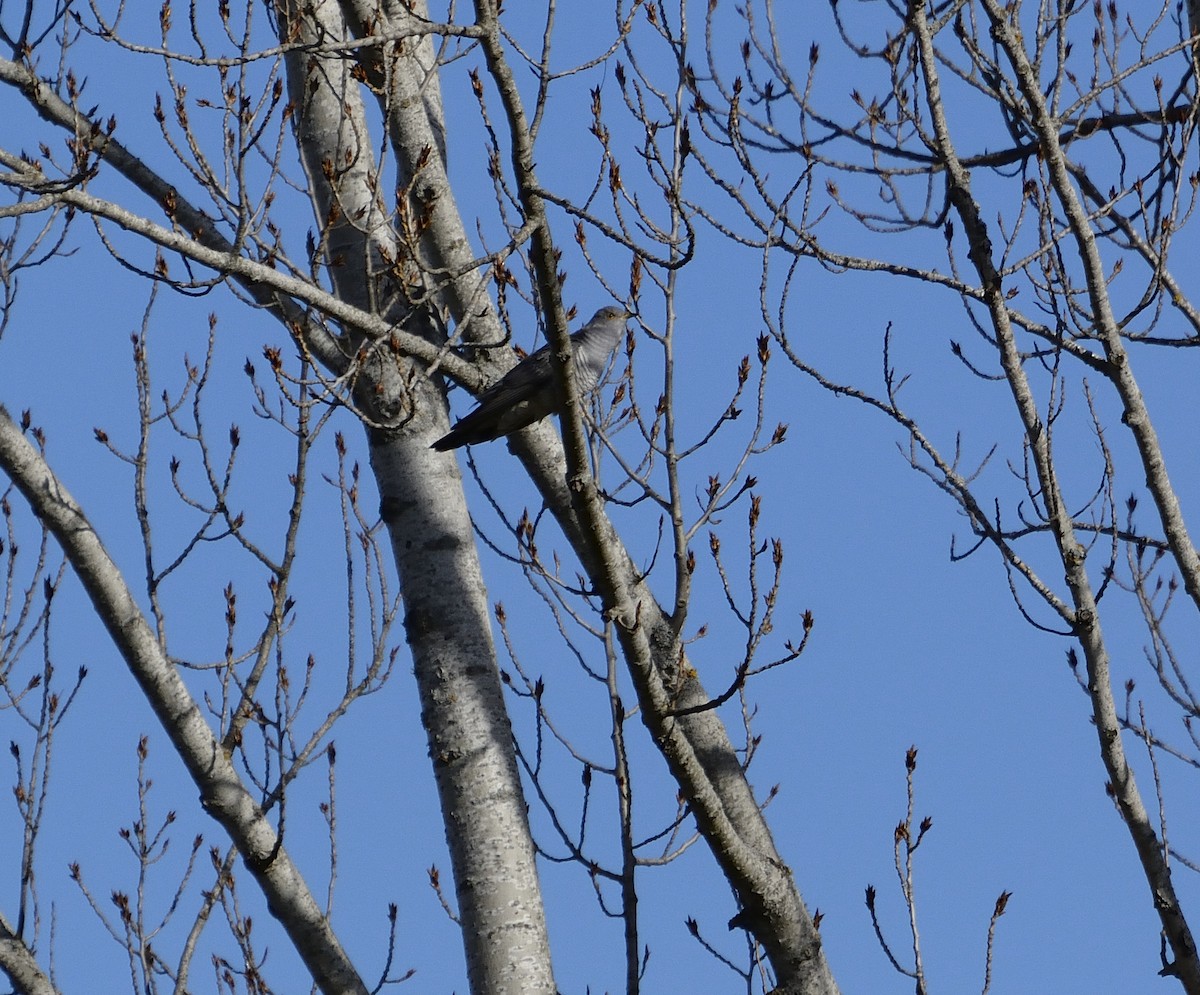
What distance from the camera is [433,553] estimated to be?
4.40 meters

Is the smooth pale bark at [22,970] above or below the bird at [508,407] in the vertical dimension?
below

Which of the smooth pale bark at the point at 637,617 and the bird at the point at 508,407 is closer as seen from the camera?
the smooth pale bark at the point at 637,617

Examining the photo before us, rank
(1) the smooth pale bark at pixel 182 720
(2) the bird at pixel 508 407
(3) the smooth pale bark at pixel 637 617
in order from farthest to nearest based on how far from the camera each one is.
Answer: (2) the bird at pixel 508 407 < (1) the smooth pale bark at pixel 182 720 < (3) the smooth pale bark at pixel 637 617

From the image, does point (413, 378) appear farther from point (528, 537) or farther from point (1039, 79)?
point (1039, 79)

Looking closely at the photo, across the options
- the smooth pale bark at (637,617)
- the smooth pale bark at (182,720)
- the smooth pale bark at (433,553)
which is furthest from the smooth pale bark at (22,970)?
the smooth pale bark at (637,617)

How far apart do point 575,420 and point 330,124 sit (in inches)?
84.6

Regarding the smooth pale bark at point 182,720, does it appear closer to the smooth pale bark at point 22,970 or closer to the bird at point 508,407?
the smooth pale bark at point 22,970

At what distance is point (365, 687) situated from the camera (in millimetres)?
5383

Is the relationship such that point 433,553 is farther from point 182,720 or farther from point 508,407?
point 182,720

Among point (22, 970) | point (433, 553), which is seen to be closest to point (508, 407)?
point (433, 553)

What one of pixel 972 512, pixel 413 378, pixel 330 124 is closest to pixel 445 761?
pixel 413 378

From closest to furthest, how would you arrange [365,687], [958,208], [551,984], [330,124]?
[551,984] < [958,208] < [330,124] < [365,687]

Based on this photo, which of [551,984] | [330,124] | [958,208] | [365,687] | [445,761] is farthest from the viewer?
[365,687]

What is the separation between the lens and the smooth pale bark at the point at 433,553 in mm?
3938
